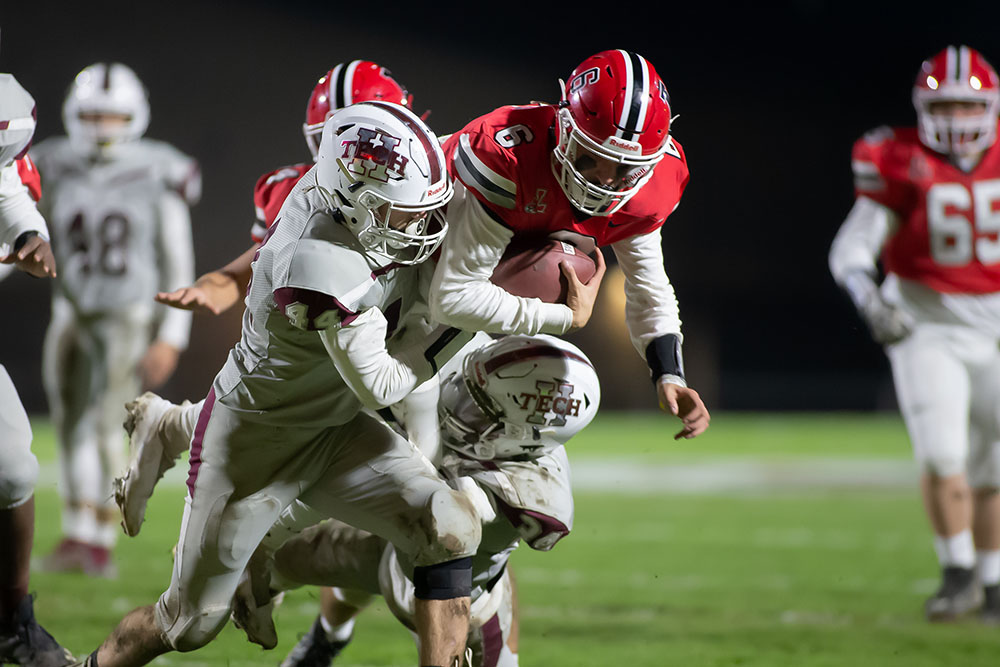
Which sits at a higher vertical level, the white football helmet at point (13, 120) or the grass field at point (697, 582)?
the white football helmet at point (13, 120)

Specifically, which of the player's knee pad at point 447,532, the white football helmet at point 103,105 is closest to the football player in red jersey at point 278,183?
the player's knee pad at point 447,532

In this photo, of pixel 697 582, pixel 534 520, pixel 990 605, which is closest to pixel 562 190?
pixel 534 520

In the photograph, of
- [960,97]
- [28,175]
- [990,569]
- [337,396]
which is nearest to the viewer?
[337,396]

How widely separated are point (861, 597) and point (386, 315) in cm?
308

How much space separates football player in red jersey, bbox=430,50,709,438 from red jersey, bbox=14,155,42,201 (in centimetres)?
129

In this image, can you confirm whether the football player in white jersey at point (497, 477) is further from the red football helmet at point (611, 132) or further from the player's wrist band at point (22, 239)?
the player's wrist band at point (22, 239)

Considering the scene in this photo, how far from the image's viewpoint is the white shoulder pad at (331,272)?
7.83 feet

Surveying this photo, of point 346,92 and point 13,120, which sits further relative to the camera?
point 346,92

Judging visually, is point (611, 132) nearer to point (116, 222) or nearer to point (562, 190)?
point (562, 190)

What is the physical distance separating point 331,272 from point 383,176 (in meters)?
0.24

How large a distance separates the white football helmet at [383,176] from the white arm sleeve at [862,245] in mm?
2675

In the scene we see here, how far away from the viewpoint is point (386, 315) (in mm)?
2674

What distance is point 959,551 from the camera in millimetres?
4438

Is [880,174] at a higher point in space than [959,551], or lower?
higher
